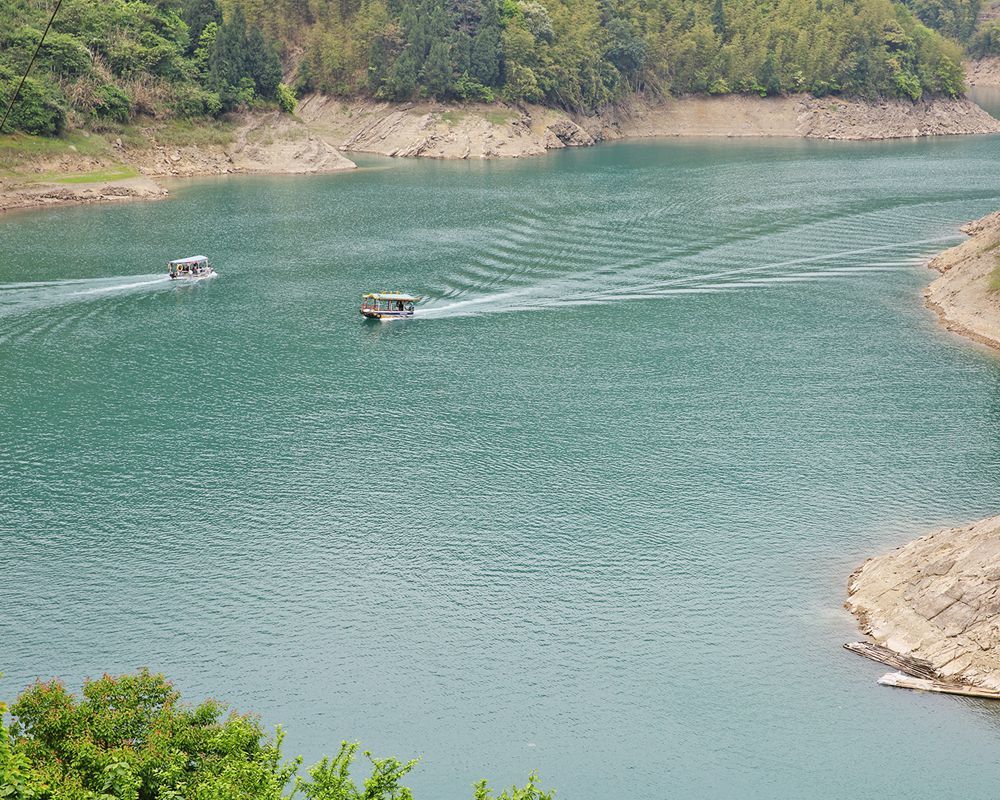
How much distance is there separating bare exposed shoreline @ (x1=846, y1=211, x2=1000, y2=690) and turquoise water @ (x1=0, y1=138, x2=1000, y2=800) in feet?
3.97

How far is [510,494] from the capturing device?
51.0m

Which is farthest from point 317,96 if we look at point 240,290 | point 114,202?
point 240,290

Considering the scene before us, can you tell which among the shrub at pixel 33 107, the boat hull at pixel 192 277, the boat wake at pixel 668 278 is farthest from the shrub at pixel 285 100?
the boat wake at pixel 668 278

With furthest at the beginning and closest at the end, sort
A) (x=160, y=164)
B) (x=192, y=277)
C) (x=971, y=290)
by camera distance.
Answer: (x=160, y=164)
(x=192, y=277)
(x=971, y=290)

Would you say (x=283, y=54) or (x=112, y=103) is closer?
(x=112, y=103)

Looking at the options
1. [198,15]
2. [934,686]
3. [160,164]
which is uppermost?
[198,15]

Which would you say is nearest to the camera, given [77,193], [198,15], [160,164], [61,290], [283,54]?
[61,290]

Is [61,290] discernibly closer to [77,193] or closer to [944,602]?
[77,193]

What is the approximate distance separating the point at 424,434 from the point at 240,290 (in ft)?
114

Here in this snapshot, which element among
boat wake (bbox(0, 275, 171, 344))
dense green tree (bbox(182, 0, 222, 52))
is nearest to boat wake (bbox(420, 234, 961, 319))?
boat wake (bbox(0, 275, 171, 344))

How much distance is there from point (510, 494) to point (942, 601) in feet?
61.9

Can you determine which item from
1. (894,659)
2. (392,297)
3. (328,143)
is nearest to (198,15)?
(328,143)

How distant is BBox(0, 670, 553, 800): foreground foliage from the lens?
987 inches

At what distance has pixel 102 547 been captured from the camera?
46250 mm
